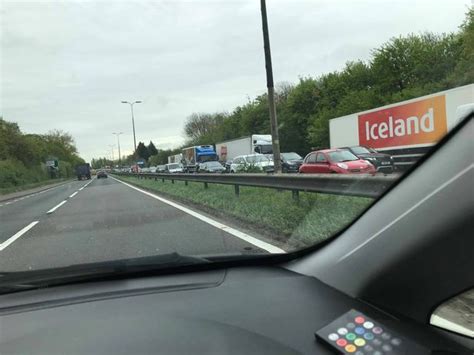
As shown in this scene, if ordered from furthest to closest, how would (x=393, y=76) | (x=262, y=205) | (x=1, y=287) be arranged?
1. (x=393, y=76)
2. (x=262, y=205)
3. (x=1, y=287)

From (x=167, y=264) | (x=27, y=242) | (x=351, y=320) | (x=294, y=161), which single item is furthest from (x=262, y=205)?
(x=294, y=161)

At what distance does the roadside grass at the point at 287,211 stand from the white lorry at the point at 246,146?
23.4 metres

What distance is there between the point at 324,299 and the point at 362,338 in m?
0.46

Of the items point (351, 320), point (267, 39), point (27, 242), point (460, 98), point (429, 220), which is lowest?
point (27, 242)

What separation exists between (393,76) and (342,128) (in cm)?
1456

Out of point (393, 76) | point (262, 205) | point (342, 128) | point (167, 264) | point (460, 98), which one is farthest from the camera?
point (393, 76)

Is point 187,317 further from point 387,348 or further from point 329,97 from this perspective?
point 329,97

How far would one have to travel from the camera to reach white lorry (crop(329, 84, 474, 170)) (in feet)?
7.70

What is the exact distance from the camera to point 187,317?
2340 mm

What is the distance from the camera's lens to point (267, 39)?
15602 millimetres

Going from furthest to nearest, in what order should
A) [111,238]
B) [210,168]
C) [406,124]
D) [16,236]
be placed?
[210,168] < [16,236] < [111,238] < [406,124]

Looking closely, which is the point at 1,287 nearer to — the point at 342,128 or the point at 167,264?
the point at 167,264

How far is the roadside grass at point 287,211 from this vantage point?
4.99 meters

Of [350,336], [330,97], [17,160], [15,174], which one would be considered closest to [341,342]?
[350,336]
